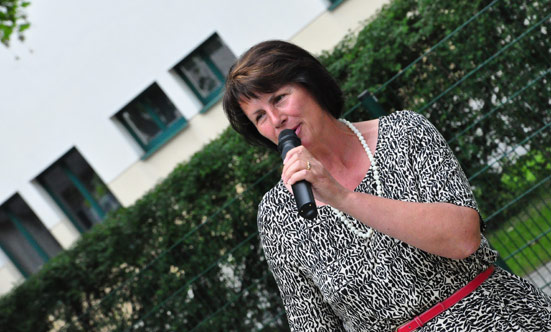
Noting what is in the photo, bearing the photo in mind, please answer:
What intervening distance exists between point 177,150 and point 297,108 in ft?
34.9

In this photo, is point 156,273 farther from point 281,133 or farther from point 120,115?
point 120,115

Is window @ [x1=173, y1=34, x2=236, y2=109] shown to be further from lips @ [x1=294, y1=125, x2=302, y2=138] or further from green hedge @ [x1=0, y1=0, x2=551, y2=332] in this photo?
lips @ [x1=294, y1=125, x2=302, y2=138]

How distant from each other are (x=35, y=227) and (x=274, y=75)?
13340mm

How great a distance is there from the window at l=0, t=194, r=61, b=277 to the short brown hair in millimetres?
12862

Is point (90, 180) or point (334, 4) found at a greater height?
Answer: point (90, 180)

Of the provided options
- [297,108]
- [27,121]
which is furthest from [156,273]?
[27,121]

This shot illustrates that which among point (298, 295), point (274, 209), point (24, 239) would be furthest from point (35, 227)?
point (298, 295)

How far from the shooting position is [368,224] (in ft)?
6.81

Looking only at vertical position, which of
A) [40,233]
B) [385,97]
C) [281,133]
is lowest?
[385,97]

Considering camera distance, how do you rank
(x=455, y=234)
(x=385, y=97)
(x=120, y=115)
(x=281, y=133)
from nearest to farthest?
(x=455, y=234)
(x=281, y=133)
(x=385, y=97)
(x=120, y=115)

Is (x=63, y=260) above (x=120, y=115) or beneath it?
beneath

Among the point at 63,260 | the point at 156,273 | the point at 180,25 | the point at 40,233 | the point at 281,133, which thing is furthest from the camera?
the point at 40,233

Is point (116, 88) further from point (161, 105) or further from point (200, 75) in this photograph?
point (200, 75)

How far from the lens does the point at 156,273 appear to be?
5605 millimetres
